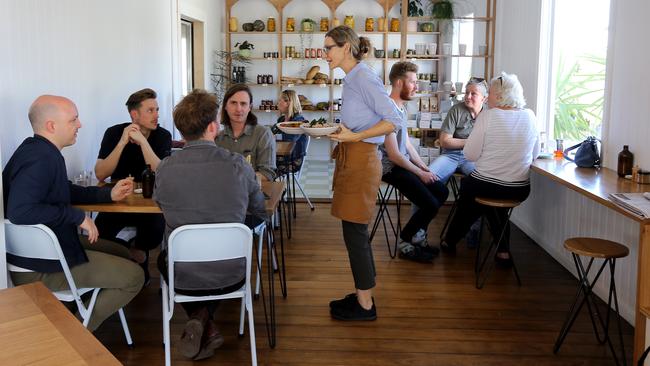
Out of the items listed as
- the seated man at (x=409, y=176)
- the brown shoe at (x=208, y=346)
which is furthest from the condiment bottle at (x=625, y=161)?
the brown shoe at (x=208, y=346)

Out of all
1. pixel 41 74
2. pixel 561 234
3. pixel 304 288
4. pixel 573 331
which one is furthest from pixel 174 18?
pixel 573 331

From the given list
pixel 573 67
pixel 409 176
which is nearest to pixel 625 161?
pixel 573 67

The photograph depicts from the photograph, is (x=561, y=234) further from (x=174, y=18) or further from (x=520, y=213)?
(x=174, y=18)

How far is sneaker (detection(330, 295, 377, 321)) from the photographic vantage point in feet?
11.3

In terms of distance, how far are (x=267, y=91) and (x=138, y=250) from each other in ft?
21.6

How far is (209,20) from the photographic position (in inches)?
342

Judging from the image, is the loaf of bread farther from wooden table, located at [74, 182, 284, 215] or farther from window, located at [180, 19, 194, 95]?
wooden table, located at [74, 182, 284, 215]

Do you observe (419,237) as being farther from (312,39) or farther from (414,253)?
(312,39)

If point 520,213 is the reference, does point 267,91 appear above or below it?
above

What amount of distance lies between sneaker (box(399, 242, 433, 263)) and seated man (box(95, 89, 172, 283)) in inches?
69.9

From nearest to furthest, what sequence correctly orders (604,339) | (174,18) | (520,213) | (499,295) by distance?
1. (604,339)
2. (499,295)
3. (520,213)
4. (174,18)

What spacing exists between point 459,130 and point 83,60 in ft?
9.24

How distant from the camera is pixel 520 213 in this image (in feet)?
18.5

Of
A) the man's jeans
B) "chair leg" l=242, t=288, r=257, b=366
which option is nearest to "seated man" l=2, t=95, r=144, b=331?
"chair leg" l=242, t=288, r=257, b=366
